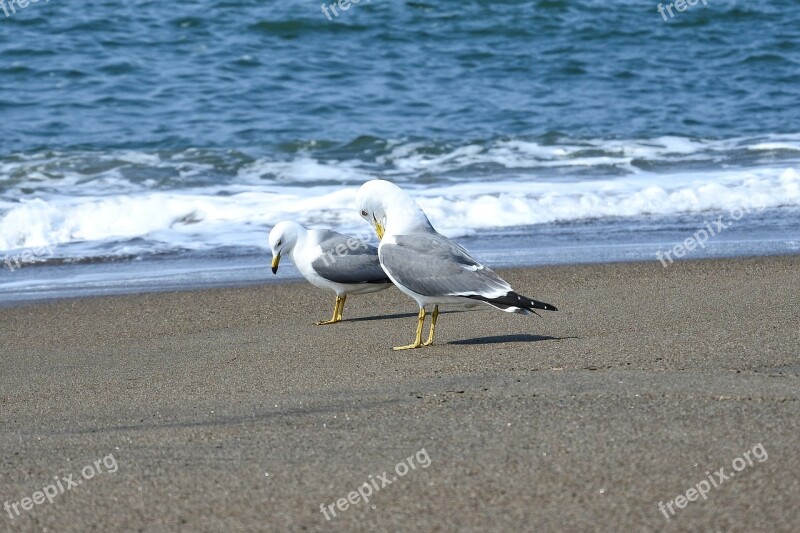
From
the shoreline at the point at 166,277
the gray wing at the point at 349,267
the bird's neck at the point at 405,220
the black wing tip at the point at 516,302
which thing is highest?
the bird's neck at the point at 405,220

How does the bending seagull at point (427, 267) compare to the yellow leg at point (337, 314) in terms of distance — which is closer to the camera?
the bending seagull at point (427, 267)

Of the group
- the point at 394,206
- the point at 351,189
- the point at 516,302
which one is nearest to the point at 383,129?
the point at 351,189

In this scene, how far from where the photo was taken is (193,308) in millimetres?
7254

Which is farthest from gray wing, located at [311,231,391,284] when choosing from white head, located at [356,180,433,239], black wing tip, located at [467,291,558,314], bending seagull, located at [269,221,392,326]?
black wing tip, located at [467,291,558,314]

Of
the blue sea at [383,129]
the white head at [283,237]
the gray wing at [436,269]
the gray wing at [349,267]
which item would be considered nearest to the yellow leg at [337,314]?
the gray wing at [349,267]

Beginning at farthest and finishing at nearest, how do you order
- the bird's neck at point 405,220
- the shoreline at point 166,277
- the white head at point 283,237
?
1. the shoreline at point 166,277
2. the white head at point 283,237
3. the bird's neck at point 405,220

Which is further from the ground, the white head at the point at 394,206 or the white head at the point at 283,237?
the white head at the point at 394,206

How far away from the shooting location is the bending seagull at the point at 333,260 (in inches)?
271

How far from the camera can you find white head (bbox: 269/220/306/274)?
7.16m

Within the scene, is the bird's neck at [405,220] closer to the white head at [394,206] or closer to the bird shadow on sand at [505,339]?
the white head at [394,206]

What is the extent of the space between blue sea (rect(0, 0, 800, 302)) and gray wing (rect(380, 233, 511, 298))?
2.65m

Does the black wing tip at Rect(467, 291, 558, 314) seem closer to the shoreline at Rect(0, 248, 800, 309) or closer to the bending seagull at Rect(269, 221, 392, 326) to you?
the bending seagull at Rect(269, 221, 392, 326)

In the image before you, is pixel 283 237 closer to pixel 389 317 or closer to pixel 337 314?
pixel 337 314

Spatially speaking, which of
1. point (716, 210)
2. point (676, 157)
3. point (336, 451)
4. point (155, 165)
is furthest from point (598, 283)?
point (155, 165)
